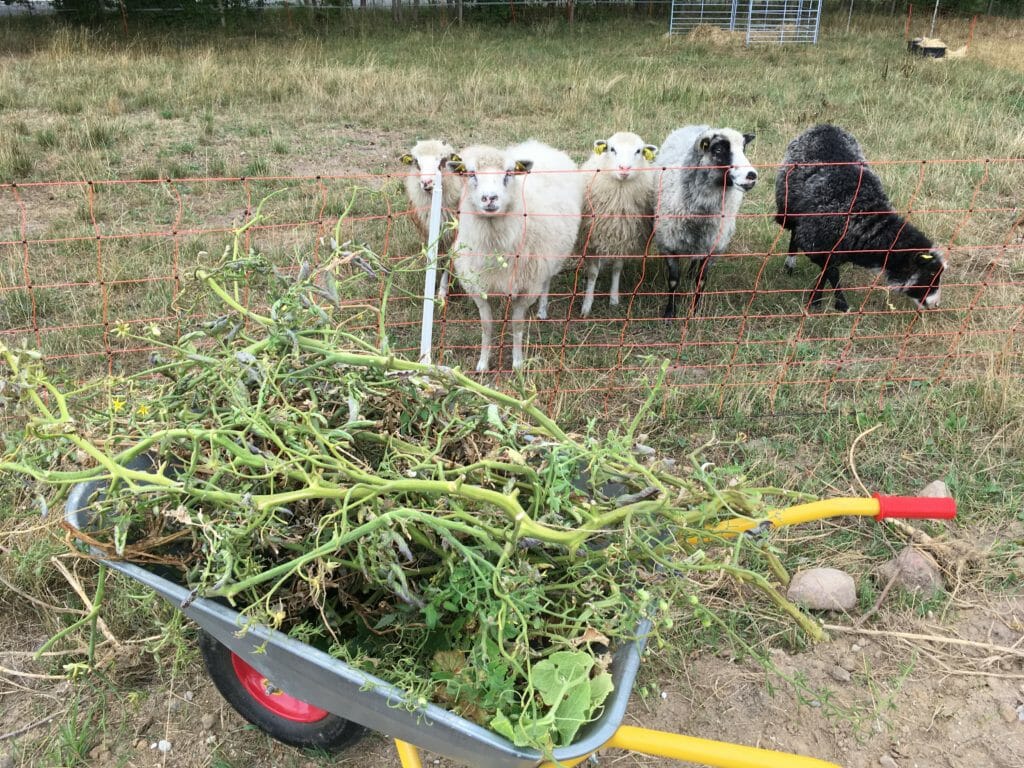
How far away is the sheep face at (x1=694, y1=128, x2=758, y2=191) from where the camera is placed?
5023 mm

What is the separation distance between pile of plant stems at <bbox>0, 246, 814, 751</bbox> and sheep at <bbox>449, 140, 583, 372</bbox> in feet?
8.51

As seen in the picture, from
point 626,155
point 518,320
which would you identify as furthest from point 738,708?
point 626,155

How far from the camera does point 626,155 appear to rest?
530cm

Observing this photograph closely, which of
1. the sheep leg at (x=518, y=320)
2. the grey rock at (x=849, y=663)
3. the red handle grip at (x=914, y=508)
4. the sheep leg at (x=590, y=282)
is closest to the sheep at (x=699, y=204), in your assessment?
the sheep leg at (x=590, y=282)

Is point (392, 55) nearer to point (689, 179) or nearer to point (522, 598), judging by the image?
point (689, 179)

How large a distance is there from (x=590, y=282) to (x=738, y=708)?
343 centimetres

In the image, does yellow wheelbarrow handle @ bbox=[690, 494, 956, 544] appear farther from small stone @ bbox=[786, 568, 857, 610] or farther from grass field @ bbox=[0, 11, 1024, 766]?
small stone @ bbox=[786, 568, 857, 610]

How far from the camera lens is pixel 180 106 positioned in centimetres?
959

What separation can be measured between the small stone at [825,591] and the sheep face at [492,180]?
2612 mm

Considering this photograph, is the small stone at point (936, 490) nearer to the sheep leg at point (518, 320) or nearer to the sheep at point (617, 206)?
the sheep leg at point (518, 320)

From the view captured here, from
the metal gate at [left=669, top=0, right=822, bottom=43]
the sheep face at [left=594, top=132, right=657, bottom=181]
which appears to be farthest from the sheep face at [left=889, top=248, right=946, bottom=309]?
the metal gate at [left=669, top=0, right=822, bottom=43]

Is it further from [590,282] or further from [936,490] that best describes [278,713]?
[590,282]

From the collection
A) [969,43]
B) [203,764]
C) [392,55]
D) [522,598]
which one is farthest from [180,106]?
[969,43]

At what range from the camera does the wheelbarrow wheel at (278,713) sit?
239 centimetres
